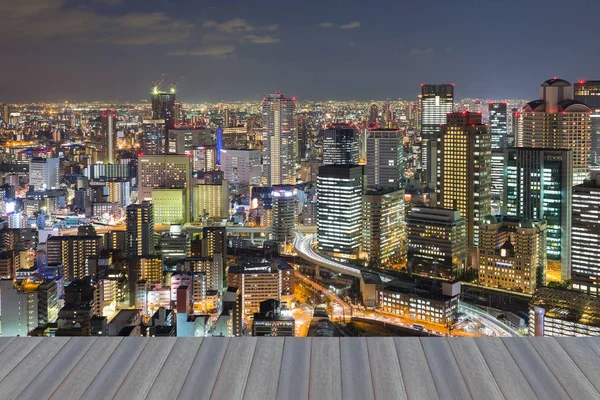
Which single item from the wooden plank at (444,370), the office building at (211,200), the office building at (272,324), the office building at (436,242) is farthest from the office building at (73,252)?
the wooden plank at (444,370)

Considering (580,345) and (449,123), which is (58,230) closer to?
(449,123)

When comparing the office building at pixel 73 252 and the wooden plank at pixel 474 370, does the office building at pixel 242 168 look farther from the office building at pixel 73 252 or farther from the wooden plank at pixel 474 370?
the wooden plank at pixel 474 370

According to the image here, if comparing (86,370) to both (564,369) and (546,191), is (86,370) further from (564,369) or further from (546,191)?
(546,191)

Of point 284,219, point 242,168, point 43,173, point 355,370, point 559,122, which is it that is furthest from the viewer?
point 242,168

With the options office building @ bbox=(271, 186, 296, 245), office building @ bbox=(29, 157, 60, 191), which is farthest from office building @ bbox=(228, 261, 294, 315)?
→ office building @ bbox=(29, 157, 60, 191)

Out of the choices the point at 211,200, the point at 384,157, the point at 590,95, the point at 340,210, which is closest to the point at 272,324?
the point at 340,210

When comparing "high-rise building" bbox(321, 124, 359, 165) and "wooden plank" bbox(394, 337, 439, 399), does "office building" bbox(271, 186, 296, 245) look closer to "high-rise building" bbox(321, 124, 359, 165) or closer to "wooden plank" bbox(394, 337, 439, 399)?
"high-rise building" bbox(321, 124, 359, 165)
